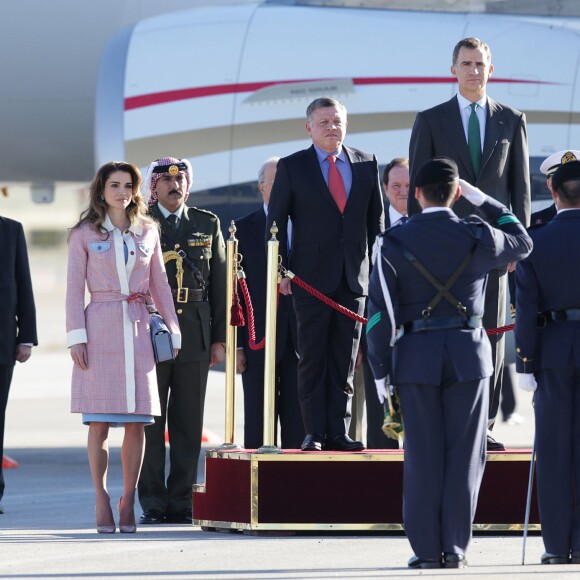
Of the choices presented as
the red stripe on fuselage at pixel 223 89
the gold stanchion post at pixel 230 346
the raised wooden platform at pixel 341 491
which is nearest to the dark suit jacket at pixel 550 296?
the raised wooden platform at pixel 341 491

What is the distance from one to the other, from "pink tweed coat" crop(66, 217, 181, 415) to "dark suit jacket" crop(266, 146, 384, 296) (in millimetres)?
722

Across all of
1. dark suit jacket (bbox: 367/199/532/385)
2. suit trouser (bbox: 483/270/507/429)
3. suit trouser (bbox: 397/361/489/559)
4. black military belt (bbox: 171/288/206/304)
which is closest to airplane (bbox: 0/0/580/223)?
black military belt (bbox: 171/288/206/304)

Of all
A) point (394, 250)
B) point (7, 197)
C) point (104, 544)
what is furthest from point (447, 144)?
point (7, 197)

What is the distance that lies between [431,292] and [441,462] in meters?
0.69

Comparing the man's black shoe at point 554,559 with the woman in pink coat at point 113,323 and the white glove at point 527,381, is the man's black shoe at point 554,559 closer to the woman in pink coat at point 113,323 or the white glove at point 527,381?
the white glove at point 527,381

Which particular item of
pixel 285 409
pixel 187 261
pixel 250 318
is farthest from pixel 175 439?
pixel 187 261

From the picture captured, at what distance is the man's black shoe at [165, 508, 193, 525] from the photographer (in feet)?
26.7

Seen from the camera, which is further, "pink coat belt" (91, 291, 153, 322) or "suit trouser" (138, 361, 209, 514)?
"suit trouser" (138, 361, 209, 514)

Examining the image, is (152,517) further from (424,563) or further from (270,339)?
(424,563)

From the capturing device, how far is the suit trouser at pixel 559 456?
20.6 ft

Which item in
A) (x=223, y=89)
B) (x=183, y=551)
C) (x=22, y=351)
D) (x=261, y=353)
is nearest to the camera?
(x=183, y=551)

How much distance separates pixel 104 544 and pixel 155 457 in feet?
4.31

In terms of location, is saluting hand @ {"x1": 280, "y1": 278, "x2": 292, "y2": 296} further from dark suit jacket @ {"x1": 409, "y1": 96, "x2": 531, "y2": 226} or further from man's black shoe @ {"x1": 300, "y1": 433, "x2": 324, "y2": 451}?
dark suit jacket @ {"x1": 409, "y1": 96, "x2": 531, "y2": 226}

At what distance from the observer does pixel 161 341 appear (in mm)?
7348
